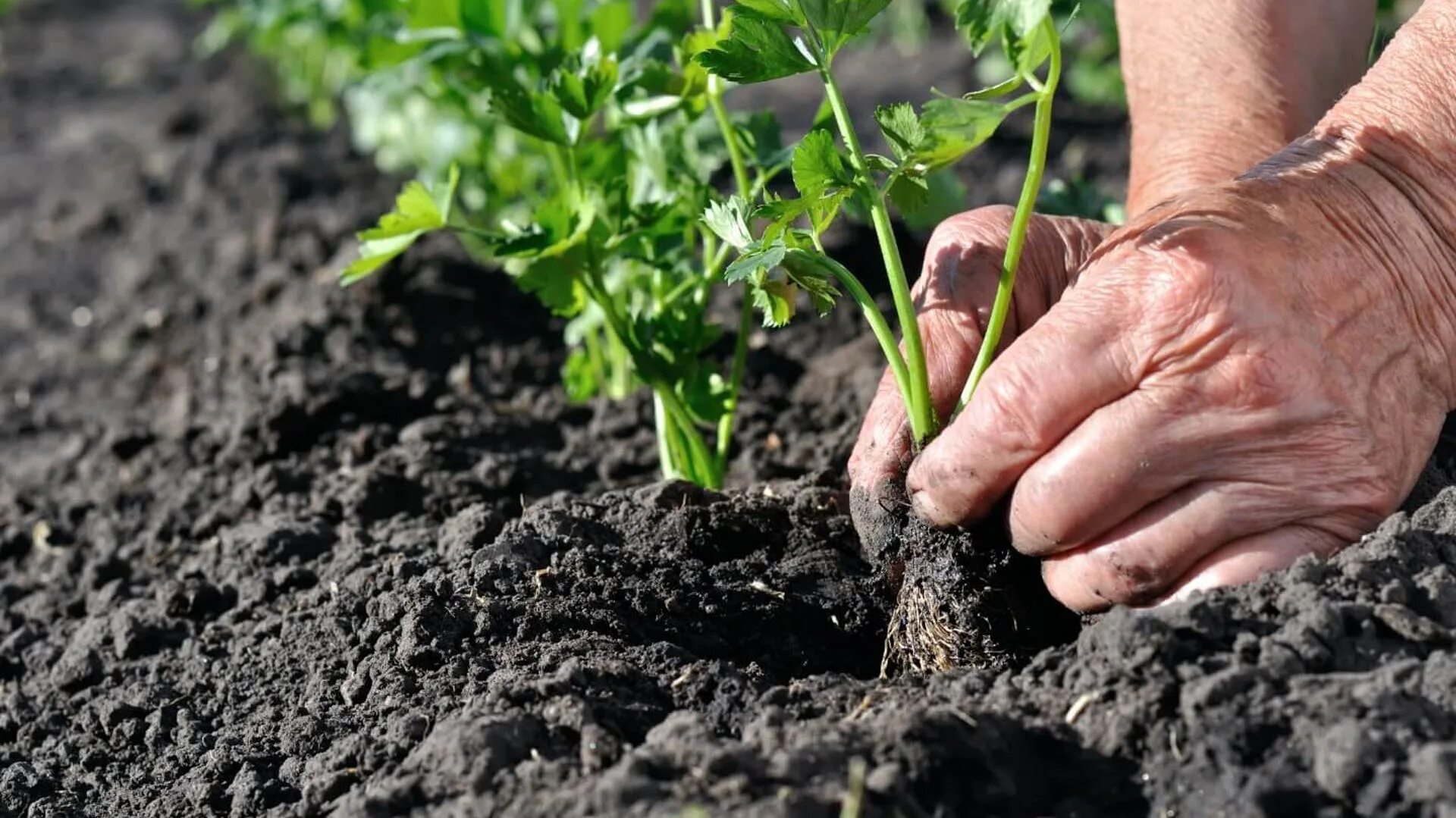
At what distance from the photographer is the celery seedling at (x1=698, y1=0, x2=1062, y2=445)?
1786 mm

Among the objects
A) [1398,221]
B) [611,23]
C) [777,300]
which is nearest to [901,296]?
[777,300]

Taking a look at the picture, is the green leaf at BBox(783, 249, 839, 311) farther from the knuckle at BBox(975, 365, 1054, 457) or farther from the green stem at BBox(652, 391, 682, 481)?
the green stem at BBox(652, 391, 682, 481)

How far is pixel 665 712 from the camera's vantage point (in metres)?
1.90

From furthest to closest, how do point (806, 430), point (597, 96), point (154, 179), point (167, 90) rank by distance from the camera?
1. point (167, 90)
2. point (154, 179)
3. point (806, 430)
4. point (597, 96)

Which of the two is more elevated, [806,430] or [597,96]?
[597,96]

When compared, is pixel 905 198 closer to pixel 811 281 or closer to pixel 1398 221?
pixel 811 281

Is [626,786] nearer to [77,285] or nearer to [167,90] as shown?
[77,285]

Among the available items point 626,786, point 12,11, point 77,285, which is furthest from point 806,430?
point 12,11

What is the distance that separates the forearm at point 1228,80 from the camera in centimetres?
245

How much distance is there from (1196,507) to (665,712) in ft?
2.35

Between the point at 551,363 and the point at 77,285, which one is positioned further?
the point at 77,285

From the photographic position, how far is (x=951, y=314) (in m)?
2.17


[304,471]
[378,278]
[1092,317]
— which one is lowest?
[304,471]

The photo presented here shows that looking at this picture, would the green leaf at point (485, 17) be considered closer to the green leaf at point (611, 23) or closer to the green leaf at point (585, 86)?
the green leaf at point (611, 23)
